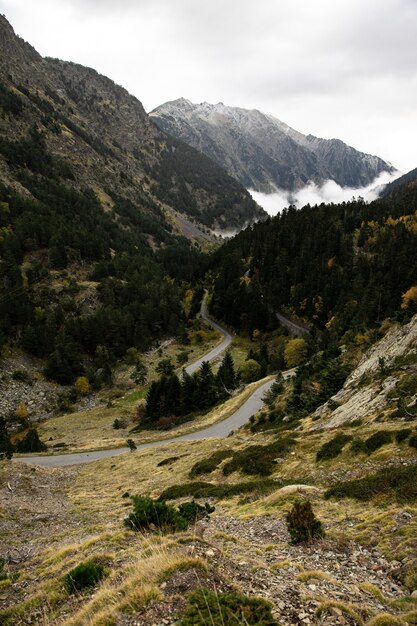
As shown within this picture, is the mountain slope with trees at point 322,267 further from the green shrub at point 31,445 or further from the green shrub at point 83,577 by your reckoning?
the green shrub at point 83,577

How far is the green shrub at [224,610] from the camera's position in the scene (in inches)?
240

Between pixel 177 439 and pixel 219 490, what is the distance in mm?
33304

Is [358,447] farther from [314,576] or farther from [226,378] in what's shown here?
[226,378]

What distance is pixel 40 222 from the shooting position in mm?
152000

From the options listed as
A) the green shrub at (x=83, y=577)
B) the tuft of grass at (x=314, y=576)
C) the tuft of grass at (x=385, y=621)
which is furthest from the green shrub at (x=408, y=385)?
the green shrub at (x=83, y=577)

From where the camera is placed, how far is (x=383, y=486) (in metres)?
16.4

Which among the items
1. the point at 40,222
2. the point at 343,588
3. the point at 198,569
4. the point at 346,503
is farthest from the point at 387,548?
the point at 40,222

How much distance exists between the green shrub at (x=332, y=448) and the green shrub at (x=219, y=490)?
13.0 feet

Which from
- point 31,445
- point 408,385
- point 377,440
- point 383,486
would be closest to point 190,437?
point 31,445

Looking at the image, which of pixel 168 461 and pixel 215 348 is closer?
pixel 168 461

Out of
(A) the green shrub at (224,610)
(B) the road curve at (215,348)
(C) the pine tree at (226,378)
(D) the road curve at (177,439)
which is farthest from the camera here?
(B) the road curve at (215,348)

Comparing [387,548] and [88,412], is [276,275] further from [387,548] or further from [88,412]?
[387,548]

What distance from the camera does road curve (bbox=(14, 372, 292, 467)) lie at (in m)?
50.3

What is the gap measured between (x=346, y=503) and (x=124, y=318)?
11525 cm
